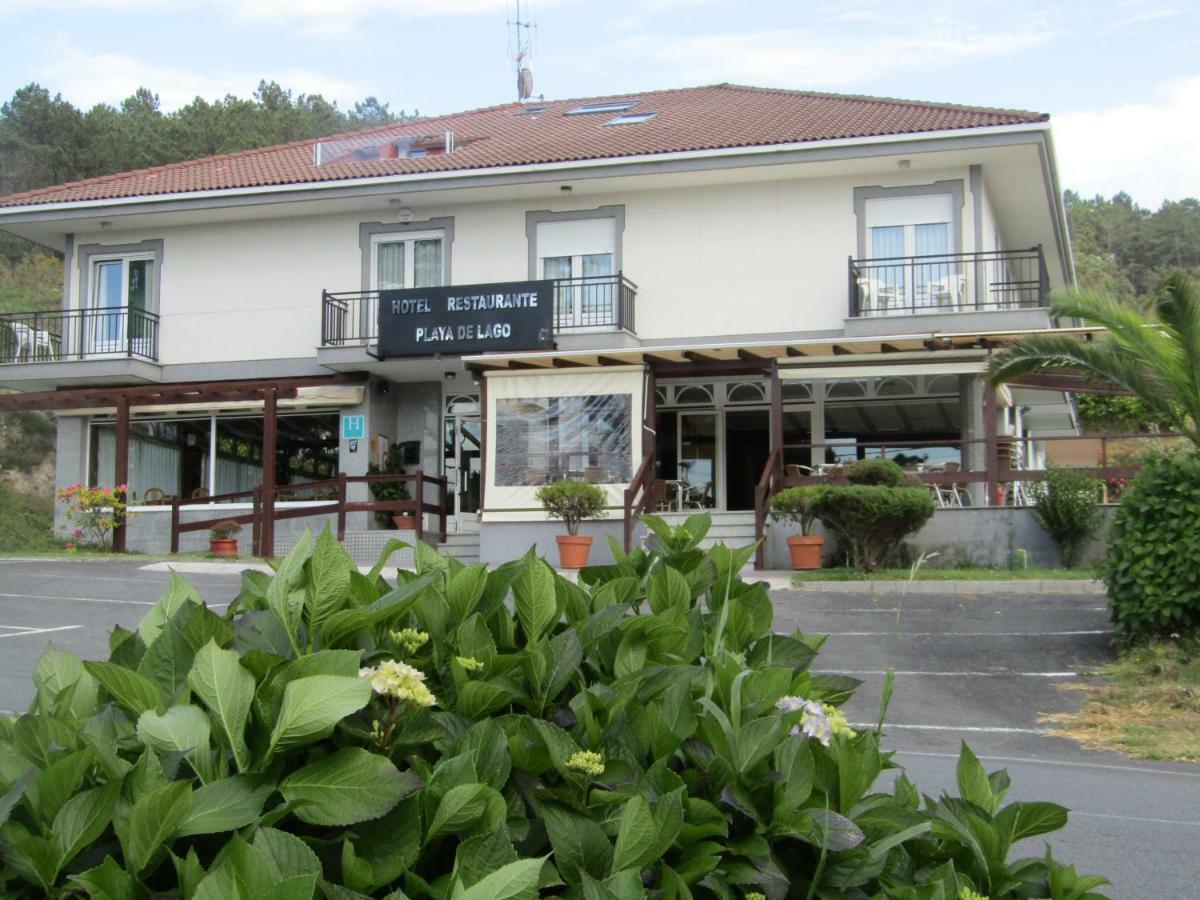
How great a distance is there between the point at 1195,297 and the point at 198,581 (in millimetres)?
12188

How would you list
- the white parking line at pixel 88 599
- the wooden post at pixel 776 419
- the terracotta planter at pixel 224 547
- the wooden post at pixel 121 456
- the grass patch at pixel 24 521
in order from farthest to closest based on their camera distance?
1. the grass patch at pixel 24 521
2. the wooden post at pixel 121 456
3. the terracotta planter at pixel 224 547
4. the wooden post at pixel 776 419
5. the white parking line at pixel 88 599

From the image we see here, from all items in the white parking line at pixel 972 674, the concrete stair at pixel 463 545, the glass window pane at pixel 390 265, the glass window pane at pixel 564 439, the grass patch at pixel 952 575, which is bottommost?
the white parking line at pixel 972 674

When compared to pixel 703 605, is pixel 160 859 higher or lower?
lower

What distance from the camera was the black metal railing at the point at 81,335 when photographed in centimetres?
2511

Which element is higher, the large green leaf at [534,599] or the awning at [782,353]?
the awning at [782,353]

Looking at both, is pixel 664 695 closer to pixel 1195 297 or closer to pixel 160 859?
pixel 160 859

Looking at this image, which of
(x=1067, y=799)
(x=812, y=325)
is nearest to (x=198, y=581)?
(x=812, y=325)

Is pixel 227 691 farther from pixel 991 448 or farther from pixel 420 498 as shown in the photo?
pixel 420 498

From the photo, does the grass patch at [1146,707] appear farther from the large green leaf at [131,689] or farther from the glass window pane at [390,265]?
the glass window pane at [390,265]

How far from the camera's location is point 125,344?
82.6ft

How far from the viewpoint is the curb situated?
1502 centimetres

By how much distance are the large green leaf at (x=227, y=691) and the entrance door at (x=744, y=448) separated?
74.4ft

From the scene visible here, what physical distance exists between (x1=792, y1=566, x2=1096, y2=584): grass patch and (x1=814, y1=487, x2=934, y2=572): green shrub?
32 cm

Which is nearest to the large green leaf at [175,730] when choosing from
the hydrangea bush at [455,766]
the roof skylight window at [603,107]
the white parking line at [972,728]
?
the hydrangea bush at [455,766]
